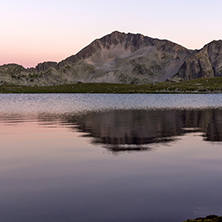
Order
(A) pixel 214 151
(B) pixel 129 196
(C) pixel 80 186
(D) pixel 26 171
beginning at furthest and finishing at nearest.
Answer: (A) pixel 214 151
(D) pixel 26 171
(C) pixel 80 186
(B) pixel 129 196

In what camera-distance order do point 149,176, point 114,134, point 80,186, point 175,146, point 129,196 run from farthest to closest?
point 114,134
point 175,146
point 149,176
point 80,186
point 129,196

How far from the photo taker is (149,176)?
606 inches

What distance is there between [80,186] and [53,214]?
3140 millimetres

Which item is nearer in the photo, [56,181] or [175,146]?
[56,181]

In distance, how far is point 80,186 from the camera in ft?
45.1

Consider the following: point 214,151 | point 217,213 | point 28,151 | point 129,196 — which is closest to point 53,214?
point 129,196

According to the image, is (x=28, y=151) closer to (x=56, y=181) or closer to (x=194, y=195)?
(x=56, y=181)

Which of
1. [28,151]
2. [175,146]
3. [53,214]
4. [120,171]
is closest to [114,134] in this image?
[175,146]

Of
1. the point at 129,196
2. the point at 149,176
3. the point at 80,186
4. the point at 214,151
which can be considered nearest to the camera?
the point at 129,196

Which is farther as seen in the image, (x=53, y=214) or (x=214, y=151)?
(x=214, y=151)

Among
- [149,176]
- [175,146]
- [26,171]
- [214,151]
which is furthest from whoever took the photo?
[175,146]

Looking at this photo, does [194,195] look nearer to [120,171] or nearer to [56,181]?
[120,171]

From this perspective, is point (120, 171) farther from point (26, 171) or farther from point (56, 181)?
point (26, 171)

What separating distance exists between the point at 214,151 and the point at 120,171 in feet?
27.9
